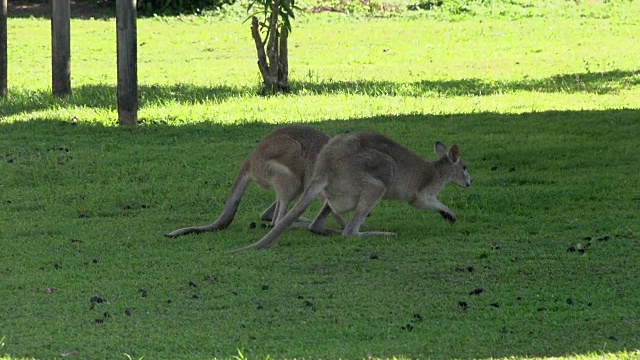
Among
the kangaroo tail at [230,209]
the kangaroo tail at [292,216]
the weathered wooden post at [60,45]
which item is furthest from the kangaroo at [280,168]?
the weathered wooden post at [60,45]

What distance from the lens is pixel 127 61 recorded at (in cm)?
Answer: 1330

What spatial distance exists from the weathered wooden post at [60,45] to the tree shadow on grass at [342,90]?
0.20 m

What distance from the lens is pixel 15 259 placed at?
8359mm

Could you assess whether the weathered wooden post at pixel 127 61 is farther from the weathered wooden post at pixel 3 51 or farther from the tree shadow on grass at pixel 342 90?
the weathered wooden post at pixel 3 51

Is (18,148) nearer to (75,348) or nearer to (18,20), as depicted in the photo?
(75,348)

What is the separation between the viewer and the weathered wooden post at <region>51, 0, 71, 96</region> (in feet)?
50.5

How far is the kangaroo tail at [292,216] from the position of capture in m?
8.49

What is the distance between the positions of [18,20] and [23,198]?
17383 millimetres

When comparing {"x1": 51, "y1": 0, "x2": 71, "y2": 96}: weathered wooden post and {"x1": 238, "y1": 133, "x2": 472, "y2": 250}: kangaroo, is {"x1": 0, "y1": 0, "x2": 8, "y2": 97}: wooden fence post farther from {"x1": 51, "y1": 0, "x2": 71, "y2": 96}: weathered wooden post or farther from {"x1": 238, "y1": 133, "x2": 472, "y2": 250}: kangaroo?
{"x1": 238, "y1": 133, "x2": 472, "y2": 250}: kangaroo

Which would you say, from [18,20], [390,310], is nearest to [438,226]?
[390,310]

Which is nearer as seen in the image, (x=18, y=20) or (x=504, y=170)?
(x=504, y=170)

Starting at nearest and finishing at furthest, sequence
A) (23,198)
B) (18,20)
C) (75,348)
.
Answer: (75,348) < (23,198) < (18,20)

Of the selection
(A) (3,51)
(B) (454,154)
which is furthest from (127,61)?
(B) (454,154)

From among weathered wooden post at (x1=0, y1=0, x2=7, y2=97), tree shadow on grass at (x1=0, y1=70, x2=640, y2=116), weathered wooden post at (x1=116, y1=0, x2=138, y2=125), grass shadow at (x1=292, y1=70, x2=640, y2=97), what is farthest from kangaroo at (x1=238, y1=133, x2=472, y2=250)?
weathered wooden post at (x1=0, y1=0, x2=7, y2=97)
